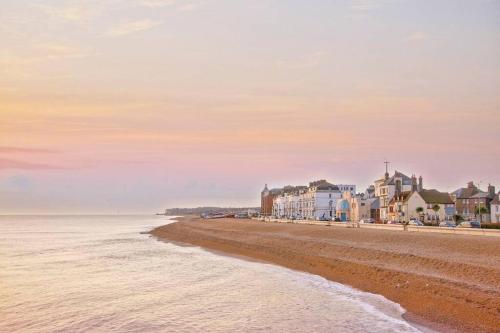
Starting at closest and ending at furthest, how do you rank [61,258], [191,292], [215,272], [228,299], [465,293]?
[465,293], [228,299], [191,292], [215,272], [61,258]

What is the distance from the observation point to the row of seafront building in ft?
332

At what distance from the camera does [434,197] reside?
103m

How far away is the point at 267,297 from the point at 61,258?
29819mm

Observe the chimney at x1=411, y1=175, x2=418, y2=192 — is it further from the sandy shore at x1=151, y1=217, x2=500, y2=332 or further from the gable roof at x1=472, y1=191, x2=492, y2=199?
the sandy shore at x1=151, y1=217, x2=500, y2=332

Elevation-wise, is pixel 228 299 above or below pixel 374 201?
below


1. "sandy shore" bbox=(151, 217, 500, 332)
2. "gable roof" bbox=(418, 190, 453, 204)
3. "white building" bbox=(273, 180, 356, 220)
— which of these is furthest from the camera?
"white building" bbox=(273, 180, 356, 220)

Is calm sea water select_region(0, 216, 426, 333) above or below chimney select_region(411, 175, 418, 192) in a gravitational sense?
below

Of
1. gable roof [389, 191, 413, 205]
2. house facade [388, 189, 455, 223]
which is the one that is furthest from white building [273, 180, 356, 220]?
house facade [388, 189, 455, 223]

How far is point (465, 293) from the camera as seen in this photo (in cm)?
1919

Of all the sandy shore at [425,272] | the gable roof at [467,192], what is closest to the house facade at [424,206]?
the gable roof at [467,192]

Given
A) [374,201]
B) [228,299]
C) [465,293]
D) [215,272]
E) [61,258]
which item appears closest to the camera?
[465,293]

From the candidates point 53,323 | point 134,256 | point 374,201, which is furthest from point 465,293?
point 374,201

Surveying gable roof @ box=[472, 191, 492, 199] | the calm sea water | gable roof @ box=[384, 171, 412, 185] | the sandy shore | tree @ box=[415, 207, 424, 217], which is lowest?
the calm sea water

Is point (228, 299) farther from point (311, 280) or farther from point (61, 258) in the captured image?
point (61, 258)
